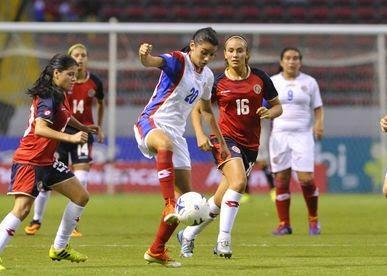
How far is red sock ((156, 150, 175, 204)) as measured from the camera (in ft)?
29.5

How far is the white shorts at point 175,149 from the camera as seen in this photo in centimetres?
954

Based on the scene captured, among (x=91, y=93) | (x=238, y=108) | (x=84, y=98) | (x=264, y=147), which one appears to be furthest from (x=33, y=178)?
(x=264, y=147)

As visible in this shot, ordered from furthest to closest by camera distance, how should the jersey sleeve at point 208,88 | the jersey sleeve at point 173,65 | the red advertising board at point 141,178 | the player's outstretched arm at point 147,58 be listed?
1. the red advertising board at point 141,178
2. the jersey sleeve at point 208,88
3. the jersey sleeve at point 173,65
4. the player's outstretched arm at point 147,58

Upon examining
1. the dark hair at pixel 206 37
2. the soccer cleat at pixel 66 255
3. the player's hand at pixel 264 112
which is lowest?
the soccer cleat at pixel 66 255

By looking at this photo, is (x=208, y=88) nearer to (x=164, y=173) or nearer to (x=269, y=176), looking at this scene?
(x=164, y=173)

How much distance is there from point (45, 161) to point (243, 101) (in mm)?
2616

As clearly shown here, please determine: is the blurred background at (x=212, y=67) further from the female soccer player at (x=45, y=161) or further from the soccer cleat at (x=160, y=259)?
the soccer cleat at (x=160, y=259)

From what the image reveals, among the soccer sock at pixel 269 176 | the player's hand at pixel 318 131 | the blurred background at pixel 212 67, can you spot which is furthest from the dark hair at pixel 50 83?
the blurred background at pixel 212 67

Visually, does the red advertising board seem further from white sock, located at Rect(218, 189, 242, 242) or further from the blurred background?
white sock, located at Rect(218, 189, 242, 242)

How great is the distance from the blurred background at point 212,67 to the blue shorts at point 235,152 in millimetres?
10247

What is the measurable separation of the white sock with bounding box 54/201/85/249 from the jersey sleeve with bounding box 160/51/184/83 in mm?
1510

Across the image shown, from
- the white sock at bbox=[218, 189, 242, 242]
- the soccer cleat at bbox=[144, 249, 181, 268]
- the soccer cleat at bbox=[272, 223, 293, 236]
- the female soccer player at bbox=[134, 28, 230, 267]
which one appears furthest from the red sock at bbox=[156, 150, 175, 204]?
the soccer cleat at bbox=[272, 223, 293, 236]

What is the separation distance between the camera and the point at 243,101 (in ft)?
36.4

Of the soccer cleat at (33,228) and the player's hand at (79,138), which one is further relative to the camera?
the soccer cleat at (33,228)
